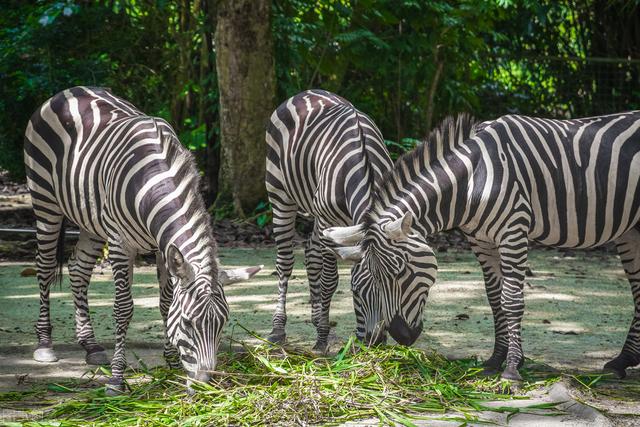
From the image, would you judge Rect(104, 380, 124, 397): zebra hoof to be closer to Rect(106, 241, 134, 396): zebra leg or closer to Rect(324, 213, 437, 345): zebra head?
Rect(106, 241, 134, 396): zebra leg

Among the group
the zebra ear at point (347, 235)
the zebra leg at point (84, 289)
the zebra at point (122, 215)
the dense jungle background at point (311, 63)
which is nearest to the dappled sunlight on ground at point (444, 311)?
the zebra leg at point (84, 289)

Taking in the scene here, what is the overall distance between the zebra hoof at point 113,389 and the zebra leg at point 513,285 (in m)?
2.33

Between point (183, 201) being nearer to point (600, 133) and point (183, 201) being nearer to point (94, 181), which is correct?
point (94, 181)

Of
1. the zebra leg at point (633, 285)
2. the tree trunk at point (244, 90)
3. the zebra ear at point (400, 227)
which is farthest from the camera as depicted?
the tree trunk at point (244, 90)

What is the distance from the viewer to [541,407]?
4781 millimetres

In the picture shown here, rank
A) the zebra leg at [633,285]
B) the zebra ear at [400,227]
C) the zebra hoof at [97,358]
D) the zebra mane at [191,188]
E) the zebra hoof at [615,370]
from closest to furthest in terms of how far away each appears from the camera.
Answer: the zebra mane at [191,188], the zebra ear at [400,227], the zebra hoof at [615,370], the zebra leg at [633,285], the zebra hoof at [97,358]

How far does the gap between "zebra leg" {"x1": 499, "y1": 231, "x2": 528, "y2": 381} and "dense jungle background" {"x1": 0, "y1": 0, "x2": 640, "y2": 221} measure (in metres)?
7.25

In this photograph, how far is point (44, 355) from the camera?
250 inches

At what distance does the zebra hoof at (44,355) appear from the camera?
249 inches

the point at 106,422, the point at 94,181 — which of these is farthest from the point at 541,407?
the point at 94,181

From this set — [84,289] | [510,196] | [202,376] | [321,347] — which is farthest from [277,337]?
[510,196]

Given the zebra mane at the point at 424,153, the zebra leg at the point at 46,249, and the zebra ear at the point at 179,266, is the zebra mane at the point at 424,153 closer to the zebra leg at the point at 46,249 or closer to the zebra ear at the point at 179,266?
the zebra ear at the point at 179,266

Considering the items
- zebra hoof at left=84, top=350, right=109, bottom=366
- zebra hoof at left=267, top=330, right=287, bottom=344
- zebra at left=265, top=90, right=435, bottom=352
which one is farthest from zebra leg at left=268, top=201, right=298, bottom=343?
zebra hoof at left=84, top=350, right=109, bottom=366

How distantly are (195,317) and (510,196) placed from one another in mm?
2144
